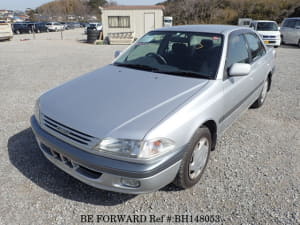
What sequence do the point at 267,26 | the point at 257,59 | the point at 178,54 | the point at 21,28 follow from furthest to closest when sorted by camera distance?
1. the point at 21,28
2. the point at 267,26
3. the point at 257,59
4. the point at 178,54

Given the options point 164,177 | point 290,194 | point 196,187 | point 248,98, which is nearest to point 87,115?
point 164,177

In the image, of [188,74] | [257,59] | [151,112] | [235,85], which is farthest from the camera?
[257,59]

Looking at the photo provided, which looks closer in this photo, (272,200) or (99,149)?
(99,149)

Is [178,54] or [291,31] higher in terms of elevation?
[291,31]

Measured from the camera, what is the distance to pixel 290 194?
2.37m

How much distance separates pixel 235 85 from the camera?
9.51 ft

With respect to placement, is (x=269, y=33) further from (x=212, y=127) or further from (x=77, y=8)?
(x=77, y=8)

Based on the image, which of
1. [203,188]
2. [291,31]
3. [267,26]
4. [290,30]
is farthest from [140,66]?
[290,30]

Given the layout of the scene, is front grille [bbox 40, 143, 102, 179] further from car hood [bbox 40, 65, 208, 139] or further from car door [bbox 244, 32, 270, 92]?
car door [bbox 244, 32, 270, 92]

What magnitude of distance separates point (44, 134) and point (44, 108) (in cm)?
28

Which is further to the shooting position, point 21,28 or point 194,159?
point 21,28

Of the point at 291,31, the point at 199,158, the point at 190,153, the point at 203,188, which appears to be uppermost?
the point at 291,31

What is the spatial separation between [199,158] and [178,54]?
1425 mm

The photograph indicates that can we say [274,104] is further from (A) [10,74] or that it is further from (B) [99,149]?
(A) [10,74]
